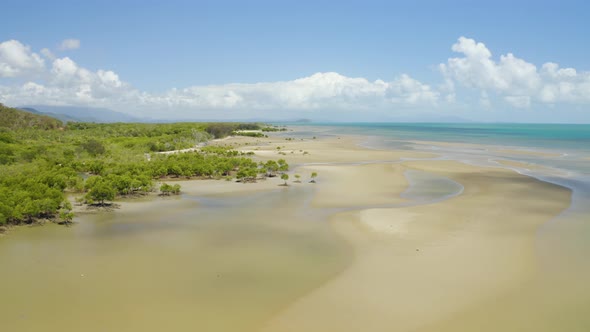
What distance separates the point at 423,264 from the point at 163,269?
11.2m

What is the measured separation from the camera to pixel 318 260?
55.9 feet

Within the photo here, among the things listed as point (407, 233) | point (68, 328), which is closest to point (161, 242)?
point (68, 328)

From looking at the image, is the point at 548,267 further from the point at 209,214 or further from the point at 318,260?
the point at 209,214

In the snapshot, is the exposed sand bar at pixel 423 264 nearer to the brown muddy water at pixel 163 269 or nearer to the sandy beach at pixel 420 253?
the sandy beach at pixel 420 253

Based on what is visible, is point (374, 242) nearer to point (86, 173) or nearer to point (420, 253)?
point (420, 253)

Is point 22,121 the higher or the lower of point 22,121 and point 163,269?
the higher

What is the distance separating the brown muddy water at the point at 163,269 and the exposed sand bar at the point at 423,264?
122 cm

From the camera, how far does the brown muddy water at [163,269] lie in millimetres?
12312

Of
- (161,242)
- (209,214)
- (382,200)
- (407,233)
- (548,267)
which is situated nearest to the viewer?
(548,267)

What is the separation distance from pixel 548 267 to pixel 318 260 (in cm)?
1002

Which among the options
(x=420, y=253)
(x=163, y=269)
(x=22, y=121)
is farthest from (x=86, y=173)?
(x=22, y=121)

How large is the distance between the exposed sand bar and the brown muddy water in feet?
4.02

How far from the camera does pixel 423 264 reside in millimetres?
16422

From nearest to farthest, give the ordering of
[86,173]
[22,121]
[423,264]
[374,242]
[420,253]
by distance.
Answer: [423,264] → [420,253] → [374,242] → [86,173] → [22,121]
